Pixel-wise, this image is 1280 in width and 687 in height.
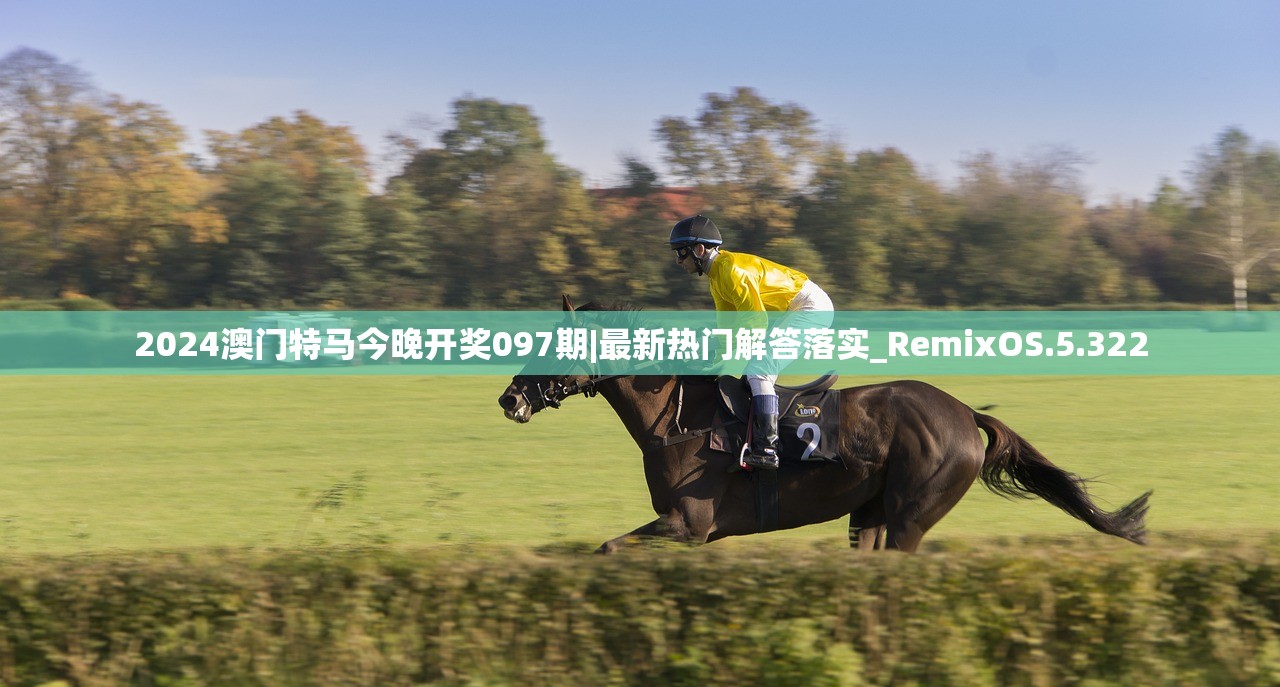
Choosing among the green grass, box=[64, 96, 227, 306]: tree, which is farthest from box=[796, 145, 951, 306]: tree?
box=[64, 96, 227, 306]: tree

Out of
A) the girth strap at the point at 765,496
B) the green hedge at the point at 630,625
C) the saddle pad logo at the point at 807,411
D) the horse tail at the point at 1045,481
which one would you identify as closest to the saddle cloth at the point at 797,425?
the saddle pad logo at the point at 807,411

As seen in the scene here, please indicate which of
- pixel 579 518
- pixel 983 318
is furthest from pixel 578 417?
pixel 983 318

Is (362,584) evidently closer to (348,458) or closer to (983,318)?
(348,458)

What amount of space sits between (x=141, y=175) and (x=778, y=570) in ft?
75.5

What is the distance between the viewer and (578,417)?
45.2 ft

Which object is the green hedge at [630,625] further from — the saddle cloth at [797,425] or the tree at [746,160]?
the tree at [746,160]

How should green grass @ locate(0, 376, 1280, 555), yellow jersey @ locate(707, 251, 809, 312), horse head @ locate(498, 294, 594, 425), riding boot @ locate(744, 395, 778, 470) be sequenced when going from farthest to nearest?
1. green grass @ locate(0, 376, 1280, 555)
2. horse head @ locate(498, 294, 594, 425)
3. yellow jersey @ locate(707, 251, 809, 312)
4. riding boot @ locate(744, 395, 778, 470)

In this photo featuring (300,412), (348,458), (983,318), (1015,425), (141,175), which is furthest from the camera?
(141,175)

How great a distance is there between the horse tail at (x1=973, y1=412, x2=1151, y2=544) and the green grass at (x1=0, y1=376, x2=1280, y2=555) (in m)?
0.24

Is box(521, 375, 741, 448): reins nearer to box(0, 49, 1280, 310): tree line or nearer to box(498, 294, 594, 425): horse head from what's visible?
box(498, 294, 594, 425): horse head

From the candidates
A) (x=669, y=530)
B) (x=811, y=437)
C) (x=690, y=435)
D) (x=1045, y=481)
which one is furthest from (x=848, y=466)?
(x=1045, y=481)

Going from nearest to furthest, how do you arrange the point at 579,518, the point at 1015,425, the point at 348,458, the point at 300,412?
the point at 579,518 → the point at 348,458 → the point at 1015,425 → the point at 300,412

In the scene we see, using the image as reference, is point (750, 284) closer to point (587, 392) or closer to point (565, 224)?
point (587, 392)

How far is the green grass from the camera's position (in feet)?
23.9
